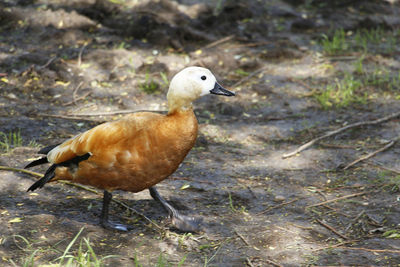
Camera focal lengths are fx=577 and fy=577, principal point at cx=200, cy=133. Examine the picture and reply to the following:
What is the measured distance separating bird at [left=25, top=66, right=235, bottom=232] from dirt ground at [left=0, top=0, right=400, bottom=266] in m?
0.37

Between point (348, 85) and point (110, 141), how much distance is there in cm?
361

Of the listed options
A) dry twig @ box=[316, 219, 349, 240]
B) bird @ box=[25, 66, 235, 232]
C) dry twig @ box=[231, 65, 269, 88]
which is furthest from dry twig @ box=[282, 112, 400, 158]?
bird @ box=[25, 66, 235, 232]

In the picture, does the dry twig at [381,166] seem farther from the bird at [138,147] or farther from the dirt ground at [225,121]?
the bird at [138,147]

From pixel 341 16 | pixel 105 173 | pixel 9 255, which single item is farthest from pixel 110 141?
pixel 341 16

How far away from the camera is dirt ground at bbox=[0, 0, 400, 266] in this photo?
379 centimetres

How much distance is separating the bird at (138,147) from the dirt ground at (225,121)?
369 mm

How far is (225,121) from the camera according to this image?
6.03 metres

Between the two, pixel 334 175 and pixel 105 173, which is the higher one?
pixel 105 173

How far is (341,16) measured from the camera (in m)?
8.58

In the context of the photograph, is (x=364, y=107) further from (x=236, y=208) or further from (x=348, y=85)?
(x=236, y=208)

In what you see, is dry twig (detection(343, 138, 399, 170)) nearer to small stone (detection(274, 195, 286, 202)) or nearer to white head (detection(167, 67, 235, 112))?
small stone (detection(274, 195, 286, 202))

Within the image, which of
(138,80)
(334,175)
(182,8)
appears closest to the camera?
(334,175)

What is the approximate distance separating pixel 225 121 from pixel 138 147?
A: 243 centimetres

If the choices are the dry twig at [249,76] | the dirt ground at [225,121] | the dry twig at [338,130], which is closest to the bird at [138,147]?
the dirt ground at [225,121]
